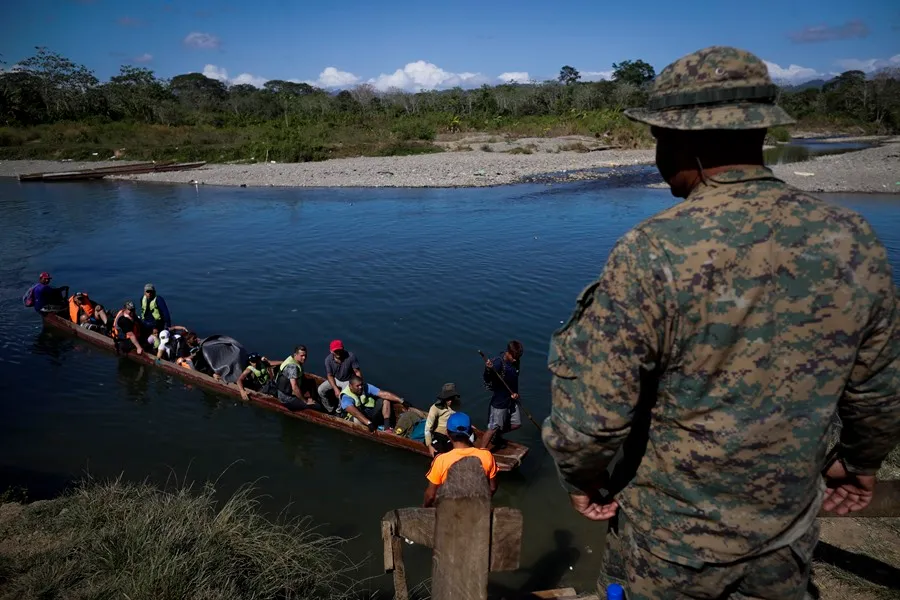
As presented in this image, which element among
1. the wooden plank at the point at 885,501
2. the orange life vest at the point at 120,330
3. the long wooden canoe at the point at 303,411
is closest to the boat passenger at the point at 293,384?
the long wooden canoe at the point at 303,411

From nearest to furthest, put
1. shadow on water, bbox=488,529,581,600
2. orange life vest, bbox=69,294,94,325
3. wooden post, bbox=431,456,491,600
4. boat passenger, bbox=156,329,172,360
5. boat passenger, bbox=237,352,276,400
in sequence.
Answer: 1. wooden post, bbox=431,456,491,600
2. shadow on water, bbox=488,529,581,600
3. boat passenger, bbox=237,352,276,400
4. boat passenger, bbox=156,329,172,360
5. orange life vest, bbox=69,294,94,325

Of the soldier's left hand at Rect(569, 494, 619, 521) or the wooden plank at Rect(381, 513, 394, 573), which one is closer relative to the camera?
the soldier's left hand at Rect(569, 494, 619, 521)

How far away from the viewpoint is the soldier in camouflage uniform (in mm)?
1706

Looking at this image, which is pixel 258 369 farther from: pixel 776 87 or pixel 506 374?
pixel 776 87

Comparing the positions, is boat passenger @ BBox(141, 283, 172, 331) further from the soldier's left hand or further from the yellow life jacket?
the soldier's left hand

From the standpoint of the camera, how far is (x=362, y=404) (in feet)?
30.0

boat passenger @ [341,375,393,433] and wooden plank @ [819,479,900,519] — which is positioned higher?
wooden plank @ [819,479,900,519]

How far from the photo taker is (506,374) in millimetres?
7930

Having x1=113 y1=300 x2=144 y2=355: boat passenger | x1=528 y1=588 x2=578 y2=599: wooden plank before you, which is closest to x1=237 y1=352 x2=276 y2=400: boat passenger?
x1=113 y1=300 x2=144 y2=355: boat passenger

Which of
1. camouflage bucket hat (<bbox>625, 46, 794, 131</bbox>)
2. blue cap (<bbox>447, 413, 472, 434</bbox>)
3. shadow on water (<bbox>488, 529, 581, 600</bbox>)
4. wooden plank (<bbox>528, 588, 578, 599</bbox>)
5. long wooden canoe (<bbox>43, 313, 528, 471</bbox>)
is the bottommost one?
shadow on water (<bbox>488, 529, 581, 600</bbox>)

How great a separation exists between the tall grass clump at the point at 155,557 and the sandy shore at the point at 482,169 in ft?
91.9

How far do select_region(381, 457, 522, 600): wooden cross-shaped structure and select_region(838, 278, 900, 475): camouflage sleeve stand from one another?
1182mm

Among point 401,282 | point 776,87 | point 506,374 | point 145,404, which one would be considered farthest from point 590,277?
point 776,87

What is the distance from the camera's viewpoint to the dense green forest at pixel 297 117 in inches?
1857
